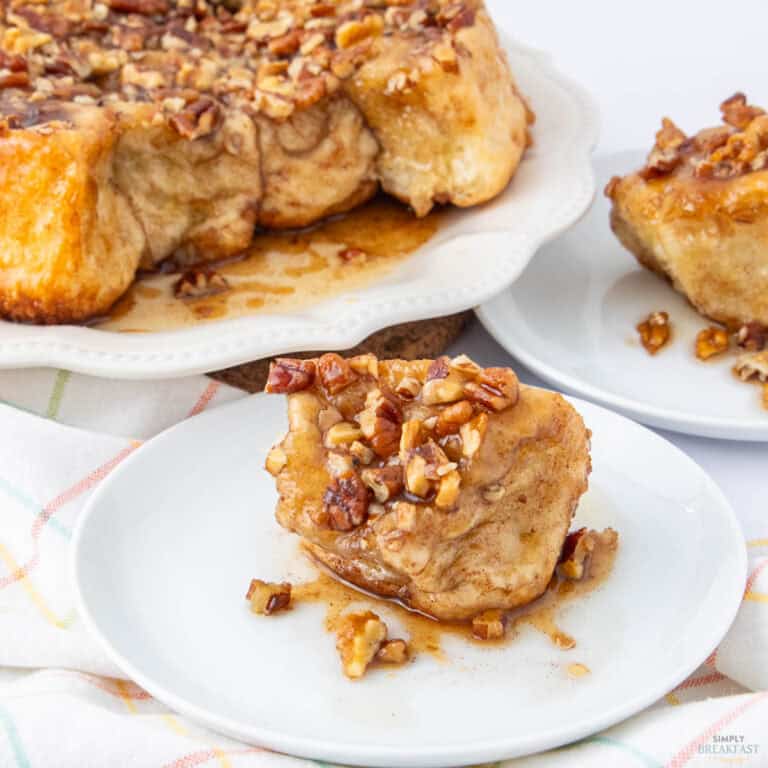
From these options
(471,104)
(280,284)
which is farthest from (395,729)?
(471,104)

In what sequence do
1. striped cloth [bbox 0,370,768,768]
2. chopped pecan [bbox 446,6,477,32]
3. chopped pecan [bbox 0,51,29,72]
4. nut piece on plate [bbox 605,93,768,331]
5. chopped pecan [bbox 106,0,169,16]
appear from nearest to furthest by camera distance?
striped cloth [bbox 0,370,768,768], nut piece on plate [bbox 605,93,768,331], chopped pecan [bbox 0,51,29,72], chopped pecan [bbox 446,6,477,32], chopped pecan [bbox 106,0,169,16]

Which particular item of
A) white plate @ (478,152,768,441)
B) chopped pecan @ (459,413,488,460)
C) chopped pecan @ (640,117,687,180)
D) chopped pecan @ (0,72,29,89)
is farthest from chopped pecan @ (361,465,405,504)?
chopped pecan @ (0,72,29,89)

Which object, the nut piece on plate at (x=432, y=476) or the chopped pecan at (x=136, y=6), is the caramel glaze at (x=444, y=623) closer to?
the nut piece on plate at (x=432, y=476)

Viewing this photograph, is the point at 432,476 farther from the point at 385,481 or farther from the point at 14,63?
the point at 14,63

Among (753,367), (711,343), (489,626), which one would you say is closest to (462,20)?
(711,343)

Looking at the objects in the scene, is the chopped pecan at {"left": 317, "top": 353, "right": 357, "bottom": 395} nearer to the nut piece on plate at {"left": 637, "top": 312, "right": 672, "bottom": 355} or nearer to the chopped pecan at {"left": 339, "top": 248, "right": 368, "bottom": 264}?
the chopped pecan at {"left": 339, "top": 248, "right": 368, "bottom": 264}

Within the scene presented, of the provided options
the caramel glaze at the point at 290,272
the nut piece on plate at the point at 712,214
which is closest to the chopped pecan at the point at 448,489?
the caramel glaze at the point at 290,272
